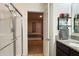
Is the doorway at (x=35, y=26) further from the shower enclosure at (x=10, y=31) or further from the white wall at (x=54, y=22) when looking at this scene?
the white wall at (x=54, y=22)

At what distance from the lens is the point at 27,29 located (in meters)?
1.86

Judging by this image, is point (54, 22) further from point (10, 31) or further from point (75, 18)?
point (10, 31)

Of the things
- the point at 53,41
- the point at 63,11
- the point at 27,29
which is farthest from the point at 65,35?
the point at 27,29

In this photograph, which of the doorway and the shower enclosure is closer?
the shower enclosure

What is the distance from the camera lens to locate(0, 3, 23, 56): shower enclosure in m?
1.42

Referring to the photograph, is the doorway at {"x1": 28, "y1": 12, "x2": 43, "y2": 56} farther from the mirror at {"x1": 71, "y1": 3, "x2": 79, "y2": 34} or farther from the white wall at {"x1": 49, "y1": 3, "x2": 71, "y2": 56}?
the mirror at {"x1": 71, "y1": 3, "x2": 79, "y2": 34}

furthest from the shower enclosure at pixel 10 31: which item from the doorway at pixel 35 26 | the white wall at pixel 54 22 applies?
the white wall at pixel 54 22

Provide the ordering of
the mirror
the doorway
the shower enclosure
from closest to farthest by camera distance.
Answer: the shower enclosure < the doorway < the mirror

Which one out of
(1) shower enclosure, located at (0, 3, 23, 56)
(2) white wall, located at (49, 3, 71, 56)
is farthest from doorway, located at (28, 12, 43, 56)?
(2) white wall, located at (49, 3, 71, 56)

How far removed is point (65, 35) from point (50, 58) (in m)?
1.68

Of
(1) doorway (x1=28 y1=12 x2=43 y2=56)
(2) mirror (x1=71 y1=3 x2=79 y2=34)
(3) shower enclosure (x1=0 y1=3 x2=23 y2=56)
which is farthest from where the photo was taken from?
(2) mirror (x1=71 y1=3 x2=79 y2=34)

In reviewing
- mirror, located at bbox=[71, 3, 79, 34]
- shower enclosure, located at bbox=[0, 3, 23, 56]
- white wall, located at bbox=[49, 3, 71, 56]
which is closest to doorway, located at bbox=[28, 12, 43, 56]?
shower enclosure, located at bbox=[0, 3, 23, 56]

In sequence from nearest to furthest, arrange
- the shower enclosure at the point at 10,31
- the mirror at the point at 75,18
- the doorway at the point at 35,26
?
the shower enclosure at the point at 10,31 → the doorway at the point at 35,26 → the mirror at the point at 75,18

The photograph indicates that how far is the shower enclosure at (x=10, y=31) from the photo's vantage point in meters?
1.42
